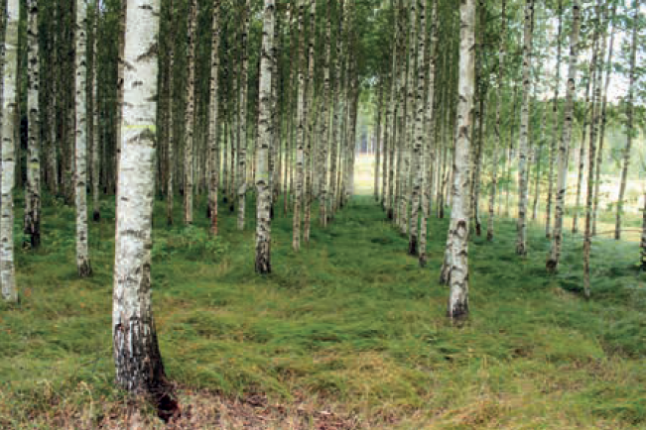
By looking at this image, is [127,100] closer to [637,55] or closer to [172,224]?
[172,224]

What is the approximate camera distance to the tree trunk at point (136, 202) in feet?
15.3

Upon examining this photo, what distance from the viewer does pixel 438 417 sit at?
488 centimetres

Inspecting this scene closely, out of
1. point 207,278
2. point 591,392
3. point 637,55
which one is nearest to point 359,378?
point 591,392

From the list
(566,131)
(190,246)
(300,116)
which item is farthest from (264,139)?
(566,131)

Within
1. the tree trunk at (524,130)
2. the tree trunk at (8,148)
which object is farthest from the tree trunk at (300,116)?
the tree trunk at (524,130)

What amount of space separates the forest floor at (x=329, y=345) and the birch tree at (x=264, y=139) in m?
0.67

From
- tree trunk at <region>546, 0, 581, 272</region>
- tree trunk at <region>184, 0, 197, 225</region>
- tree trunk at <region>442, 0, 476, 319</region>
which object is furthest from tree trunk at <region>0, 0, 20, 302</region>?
tree trunk at <region>546, 0, 581, 272</region>

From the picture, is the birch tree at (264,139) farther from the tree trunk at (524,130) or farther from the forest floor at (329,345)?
the tree trunk at (524,130)

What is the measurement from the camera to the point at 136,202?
15.4ft

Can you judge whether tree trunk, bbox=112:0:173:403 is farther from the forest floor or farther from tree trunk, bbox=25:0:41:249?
tree trunk, bbox=25:0:41:249

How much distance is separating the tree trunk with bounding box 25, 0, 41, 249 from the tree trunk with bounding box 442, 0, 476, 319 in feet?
28.1

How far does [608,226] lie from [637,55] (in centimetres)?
1206

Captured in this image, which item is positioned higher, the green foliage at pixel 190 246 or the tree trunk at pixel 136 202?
the tree trunk at pixel 136 202

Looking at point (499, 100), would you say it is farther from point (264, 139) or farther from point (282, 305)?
point (282, 305)
